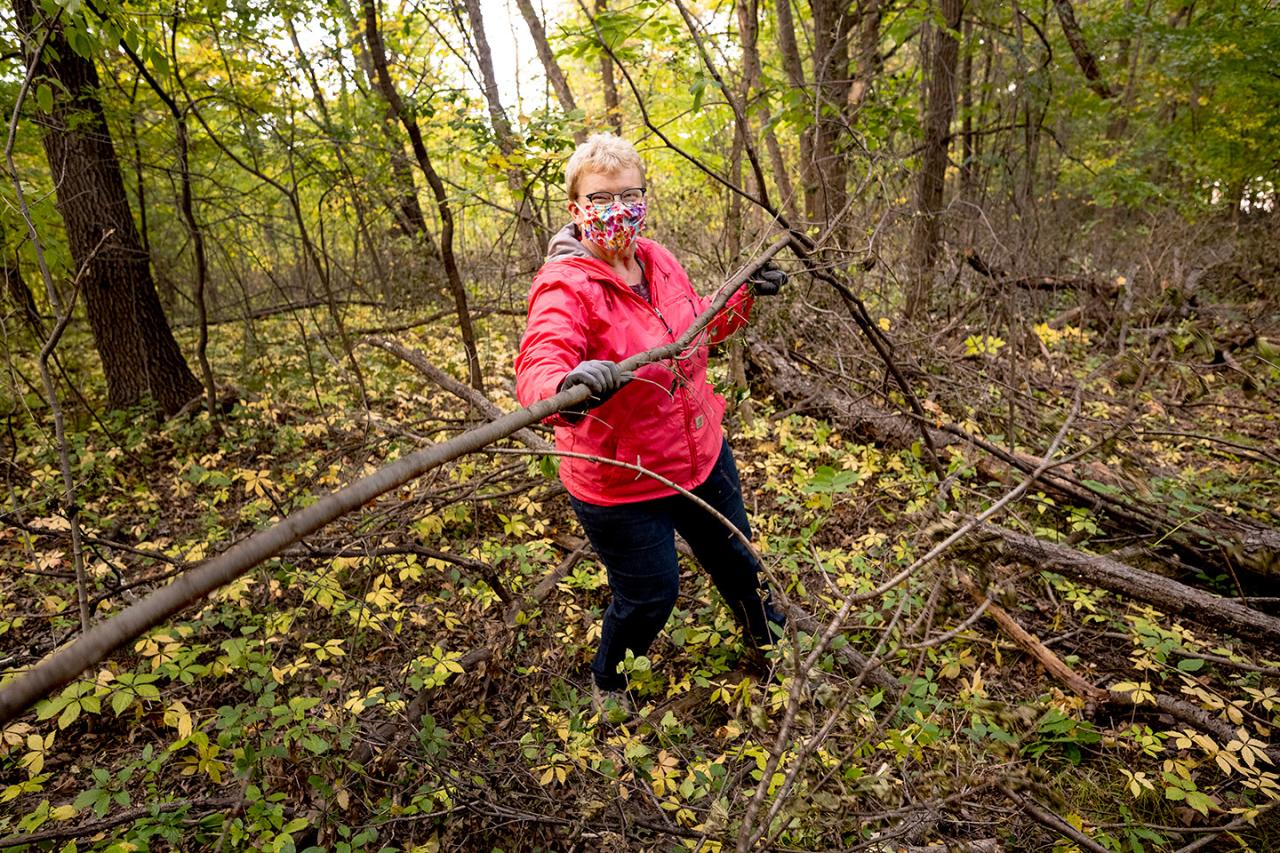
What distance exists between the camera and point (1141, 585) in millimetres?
2867

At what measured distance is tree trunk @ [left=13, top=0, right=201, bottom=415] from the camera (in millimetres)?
5332

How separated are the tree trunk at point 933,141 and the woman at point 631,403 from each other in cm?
455

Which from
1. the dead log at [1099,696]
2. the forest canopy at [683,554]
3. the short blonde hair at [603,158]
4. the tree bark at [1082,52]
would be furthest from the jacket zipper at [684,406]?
the tree bark at [1082,52]

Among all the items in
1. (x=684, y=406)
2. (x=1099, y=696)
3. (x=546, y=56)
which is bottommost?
(x=1099, y=696)

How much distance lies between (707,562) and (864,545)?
1.35 m

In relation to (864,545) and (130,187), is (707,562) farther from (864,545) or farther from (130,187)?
(130,187)

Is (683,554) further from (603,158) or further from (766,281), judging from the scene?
(603,158)

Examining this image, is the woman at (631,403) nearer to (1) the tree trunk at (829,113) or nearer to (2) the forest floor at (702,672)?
(2) the forest floor at (702,672)

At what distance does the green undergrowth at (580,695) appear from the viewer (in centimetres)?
206

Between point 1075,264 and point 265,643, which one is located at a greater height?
point 1075,264

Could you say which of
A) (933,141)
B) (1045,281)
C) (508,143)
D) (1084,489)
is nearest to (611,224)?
(1084,489)

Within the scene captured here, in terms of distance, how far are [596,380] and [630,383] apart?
0.60 meters

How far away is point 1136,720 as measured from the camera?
2.54 meters

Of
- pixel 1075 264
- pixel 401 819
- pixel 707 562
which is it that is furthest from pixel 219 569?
pixel 1075 264
